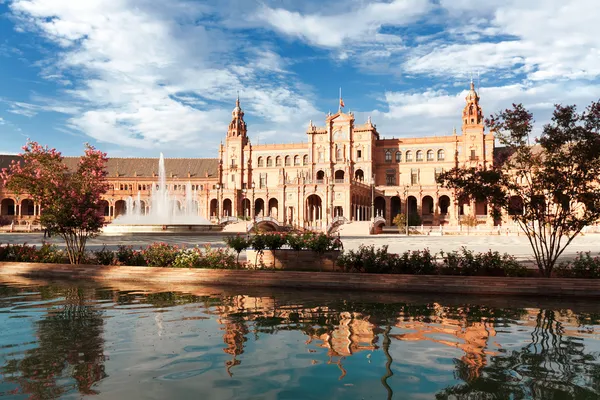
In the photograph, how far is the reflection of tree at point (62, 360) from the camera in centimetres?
627

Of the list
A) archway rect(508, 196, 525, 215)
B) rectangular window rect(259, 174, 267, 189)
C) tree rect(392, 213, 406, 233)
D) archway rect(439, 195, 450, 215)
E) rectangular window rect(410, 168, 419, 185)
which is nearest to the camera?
archway rect(508, 196, 525, 215)

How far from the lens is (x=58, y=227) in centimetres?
1794

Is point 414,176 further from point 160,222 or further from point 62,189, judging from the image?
point 62,189

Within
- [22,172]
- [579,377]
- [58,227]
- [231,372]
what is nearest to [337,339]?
[231,372]

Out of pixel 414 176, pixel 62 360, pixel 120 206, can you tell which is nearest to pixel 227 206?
pixel 120 206

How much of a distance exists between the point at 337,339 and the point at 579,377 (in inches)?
147

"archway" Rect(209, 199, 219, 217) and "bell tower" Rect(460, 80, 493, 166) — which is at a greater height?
"bell tower" Rect(460, 80, 493, 166)

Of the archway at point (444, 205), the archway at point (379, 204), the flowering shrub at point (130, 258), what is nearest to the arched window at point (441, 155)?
the archway at point (444, 205)

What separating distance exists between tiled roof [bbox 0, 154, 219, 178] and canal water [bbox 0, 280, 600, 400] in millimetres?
88809

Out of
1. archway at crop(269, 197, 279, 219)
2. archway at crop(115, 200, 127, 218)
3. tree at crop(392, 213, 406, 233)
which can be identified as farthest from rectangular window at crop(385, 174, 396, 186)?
archway at crop(115, 200, 127, 218)

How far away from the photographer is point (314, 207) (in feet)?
243

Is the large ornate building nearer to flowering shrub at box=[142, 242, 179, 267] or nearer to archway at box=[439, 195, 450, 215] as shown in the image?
archway at box=[439, 195, 450, 215]

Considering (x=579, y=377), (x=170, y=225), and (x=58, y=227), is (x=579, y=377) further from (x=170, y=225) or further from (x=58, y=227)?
(x=170, y=225)

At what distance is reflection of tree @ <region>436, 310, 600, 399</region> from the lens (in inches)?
243
